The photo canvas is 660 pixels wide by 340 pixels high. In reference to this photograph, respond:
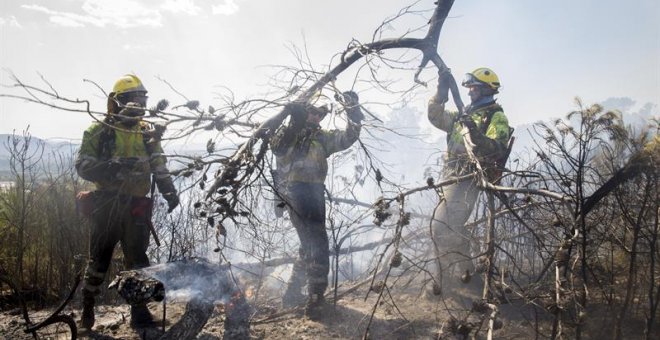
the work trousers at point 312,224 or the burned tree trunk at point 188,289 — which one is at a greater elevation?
the work trousers at point 312,224

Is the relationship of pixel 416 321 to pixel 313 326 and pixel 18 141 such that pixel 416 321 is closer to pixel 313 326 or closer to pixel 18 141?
pixel 313 326

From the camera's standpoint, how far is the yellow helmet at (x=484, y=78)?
4535 mm

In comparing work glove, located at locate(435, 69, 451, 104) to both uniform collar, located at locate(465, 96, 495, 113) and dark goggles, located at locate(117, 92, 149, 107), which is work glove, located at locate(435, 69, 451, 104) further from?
dark goggles, located at locate(117, 92, 149, 107)

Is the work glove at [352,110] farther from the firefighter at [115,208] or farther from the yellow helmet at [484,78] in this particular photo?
the yellow helmet at [484,78]

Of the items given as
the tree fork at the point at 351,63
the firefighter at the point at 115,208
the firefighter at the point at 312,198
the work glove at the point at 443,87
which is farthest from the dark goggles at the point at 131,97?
the work glove at the point at 443,87

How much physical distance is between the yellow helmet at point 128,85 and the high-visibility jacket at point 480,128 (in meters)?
3.32

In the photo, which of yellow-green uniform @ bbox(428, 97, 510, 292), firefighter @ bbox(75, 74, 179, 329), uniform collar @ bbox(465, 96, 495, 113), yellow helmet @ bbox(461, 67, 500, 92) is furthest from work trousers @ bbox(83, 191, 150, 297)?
yellow helmet @ bbox(461, 67, 500, 92)

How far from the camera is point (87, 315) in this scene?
12.4ft

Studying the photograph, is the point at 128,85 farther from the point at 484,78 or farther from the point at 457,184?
the point at 484,78

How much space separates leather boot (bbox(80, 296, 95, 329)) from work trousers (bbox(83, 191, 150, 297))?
6 centimetres

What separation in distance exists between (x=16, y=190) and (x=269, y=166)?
5.47 metres

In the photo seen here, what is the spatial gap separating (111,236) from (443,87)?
387 cm

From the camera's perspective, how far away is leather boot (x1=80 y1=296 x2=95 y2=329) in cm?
376

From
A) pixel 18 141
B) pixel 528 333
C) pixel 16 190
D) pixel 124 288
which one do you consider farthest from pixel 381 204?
pixel 16 190
